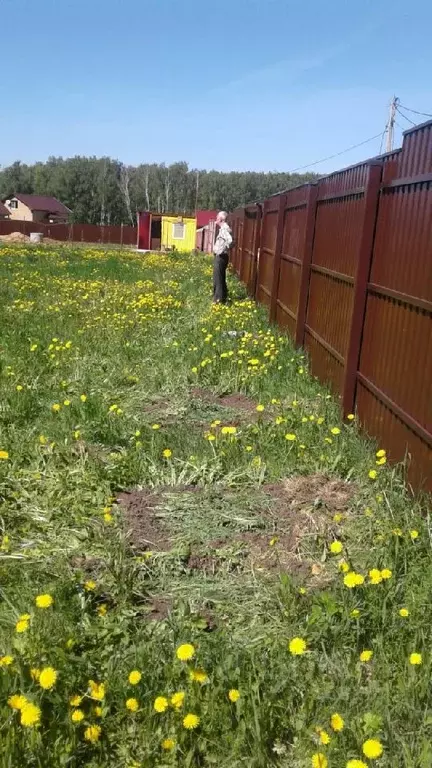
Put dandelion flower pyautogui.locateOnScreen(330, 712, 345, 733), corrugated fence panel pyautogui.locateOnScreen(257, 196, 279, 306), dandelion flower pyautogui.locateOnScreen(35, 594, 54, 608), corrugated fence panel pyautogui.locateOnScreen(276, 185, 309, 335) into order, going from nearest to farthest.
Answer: dandelion flower pyautogui.locateOnScreen(330, 712, 345, 733) < dandelion flower pyautogui.locateOnScreen(35, 594, 54, 608) < corrugated fence panel pyautogui.locateOnScreen(276, 185, 309, 335) < corrugated fence panel pyautogui.locateOnScreen(257, 196, 279, 306)

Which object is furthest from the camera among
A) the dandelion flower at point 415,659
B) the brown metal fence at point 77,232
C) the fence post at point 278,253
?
the brown metal fence at point 77,232

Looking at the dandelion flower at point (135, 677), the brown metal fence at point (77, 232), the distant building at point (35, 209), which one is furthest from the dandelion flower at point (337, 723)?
the distant building at point (35, 209)

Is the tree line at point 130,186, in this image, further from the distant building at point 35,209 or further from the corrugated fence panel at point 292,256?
the corrugated fence panel at point 292,256

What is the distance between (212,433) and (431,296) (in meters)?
1.84

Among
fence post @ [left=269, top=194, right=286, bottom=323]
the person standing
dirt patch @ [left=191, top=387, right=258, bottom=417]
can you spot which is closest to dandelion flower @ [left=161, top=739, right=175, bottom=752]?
dirt patch @ [left=191, top=387, right=258, bottom=417]

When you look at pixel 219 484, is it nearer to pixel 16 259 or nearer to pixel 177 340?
pixel 177 340

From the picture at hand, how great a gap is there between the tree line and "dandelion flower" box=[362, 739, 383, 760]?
283ft

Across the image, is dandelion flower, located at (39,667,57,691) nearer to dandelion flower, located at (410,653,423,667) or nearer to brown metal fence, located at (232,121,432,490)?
dandelion flower, located at (410,653,423,667)

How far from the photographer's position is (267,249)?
11398 millimetres

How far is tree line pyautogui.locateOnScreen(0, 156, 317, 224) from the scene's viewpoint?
92812 mm

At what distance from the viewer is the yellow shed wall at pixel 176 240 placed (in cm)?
4131

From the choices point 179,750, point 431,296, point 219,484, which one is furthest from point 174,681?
point 431,296

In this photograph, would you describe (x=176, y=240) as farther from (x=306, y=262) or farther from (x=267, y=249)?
(x=306, y=262)

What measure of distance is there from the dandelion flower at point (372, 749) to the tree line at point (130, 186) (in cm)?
8633
